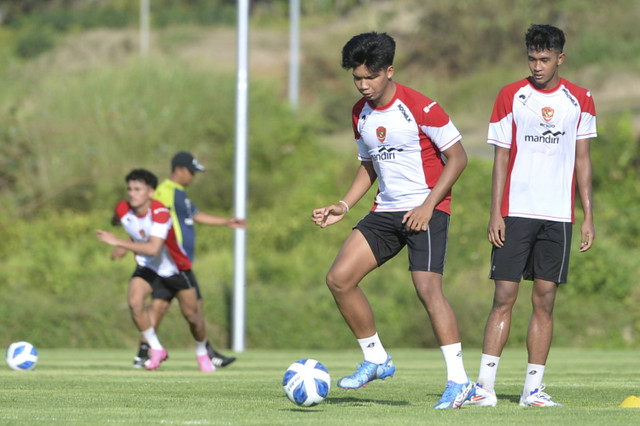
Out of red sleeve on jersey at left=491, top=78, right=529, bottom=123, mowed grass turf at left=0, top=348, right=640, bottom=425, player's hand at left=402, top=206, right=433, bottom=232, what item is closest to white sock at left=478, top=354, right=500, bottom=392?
mowed grass turf at left=0, top=348, right=640, bottom=425

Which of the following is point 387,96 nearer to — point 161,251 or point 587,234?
point 587,234

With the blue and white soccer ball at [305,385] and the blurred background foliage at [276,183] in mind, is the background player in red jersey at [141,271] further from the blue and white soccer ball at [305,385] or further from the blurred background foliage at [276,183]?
the blurred background foliage at [276,183]

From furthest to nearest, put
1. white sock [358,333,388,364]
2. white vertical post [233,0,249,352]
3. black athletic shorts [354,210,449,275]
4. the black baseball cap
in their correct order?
white vertical post [233,0,249,352], the black baseball cap, white sock [358,333,388,364], black athletic shorts [354,210,449,275]

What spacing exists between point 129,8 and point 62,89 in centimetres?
4093

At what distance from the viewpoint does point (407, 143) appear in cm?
758

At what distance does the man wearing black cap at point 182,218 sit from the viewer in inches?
499

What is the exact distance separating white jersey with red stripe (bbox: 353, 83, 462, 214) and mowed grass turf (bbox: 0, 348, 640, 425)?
1.39 m

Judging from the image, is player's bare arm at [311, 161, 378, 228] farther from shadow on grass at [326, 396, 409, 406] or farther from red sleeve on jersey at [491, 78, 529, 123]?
shadow on grass at [326, 396, 409, 406]

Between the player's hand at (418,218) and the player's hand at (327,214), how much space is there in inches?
21.5

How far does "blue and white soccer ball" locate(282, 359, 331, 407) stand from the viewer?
697 cm

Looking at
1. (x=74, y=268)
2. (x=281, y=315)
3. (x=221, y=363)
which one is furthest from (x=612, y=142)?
(x=221, y=363)

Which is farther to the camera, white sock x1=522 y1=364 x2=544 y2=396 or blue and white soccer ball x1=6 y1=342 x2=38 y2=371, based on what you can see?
blue and white soccer ball x1=6 y1=342 x2=38 y2=371

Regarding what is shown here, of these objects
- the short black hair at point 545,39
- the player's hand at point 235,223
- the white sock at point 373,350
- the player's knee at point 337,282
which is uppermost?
the short black hair at point 545,39

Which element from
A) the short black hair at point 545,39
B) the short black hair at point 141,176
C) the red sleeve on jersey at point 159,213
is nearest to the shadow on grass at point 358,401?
the short black hair at point 545,39
